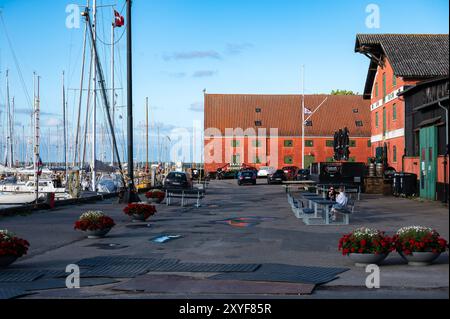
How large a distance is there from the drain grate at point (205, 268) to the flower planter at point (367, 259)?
6.32 ft

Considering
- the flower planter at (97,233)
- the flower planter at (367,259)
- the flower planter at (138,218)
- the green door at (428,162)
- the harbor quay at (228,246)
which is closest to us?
the harbor quay at (228,246)

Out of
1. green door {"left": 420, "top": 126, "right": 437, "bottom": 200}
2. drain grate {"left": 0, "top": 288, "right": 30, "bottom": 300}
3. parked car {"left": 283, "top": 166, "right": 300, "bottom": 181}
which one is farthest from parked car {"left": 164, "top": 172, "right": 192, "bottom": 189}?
drain grate {"left": 0, "top": 288, "right": 30, "bottom": 300}

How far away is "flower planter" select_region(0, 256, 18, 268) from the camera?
41.9 feet

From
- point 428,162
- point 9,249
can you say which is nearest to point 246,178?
point 428,162

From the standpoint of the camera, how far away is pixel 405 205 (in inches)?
1185

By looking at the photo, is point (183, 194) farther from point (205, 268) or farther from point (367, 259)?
point (367, 259)

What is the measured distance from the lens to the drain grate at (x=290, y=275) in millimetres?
11094

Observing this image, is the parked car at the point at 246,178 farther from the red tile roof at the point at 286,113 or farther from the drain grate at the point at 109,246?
the drain grate at the point at 109,246

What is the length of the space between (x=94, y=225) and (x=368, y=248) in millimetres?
8540

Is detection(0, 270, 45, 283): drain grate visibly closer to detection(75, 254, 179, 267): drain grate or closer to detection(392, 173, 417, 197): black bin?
detection(75, 254, 179, 267): drain grate

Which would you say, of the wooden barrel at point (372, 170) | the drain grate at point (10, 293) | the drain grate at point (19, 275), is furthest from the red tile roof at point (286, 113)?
the drain grate at point (10, 293)

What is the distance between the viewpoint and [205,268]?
41.2 ft

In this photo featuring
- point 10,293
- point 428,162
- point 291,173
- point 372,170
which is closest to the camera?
point 10,293
